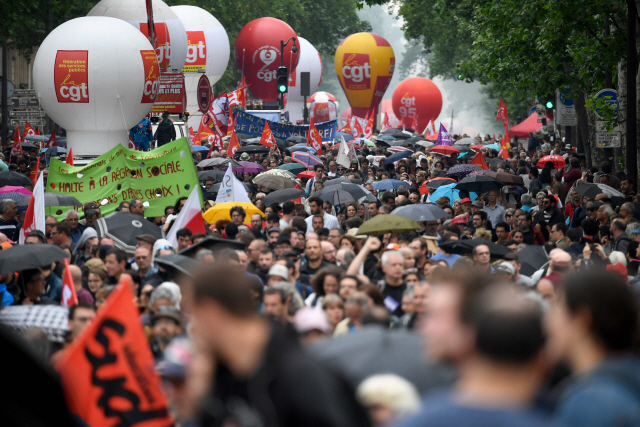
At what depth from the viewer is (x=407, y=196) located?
1628 cm

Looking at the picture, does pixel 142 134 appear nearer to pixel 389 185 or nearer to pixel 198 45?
pixel 389 185

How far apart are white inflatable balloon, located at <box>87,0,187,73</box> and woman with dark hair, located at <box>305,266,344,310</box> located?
1859 cm

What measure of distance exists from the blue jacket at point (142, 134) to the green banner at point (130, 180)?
8.90m

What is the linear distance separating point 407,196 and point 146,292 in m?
9.12

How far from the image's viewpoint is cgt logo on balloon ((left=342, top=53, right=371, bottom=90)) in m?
53.4

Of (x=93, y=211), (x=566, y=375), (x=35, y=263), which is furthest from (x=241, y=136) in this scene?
(x=566, y=375)

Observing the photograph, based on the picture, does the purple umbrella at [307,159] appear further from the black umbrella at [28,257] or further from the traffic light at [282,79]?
the black umbrella at [28,257]

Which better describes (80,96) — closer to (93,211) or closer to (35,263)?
(93,211)

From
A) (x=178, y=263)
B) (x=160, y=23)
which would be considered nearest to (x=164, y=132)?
(x=160, y=23)

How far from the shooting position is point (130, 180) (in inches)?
588

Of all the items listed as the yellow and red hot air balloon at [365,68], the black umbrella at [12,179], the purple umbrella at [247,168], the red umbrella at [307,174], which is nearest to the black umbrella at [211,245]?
the black umbrella at [12,179]

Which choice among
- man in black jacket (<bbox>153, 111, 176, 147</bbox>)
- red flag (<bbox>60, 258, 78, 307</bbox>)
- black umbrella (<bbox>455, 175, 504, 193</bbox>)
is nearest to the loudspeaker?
man in black jacket (<bbox>153, 111, 176, 147</bbox>)

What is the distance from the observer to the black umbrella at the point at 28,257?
27.4 ft

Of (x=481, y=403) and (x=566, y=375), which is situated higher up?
(x=481, y=403)
